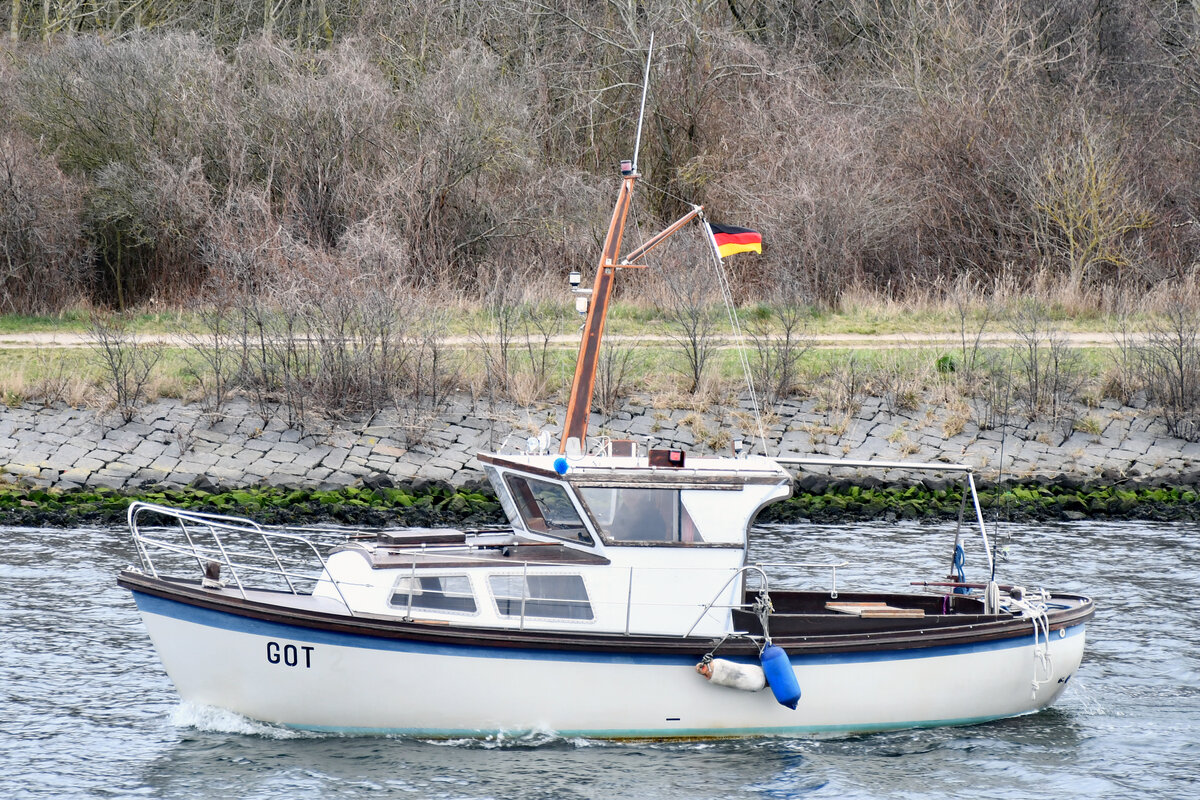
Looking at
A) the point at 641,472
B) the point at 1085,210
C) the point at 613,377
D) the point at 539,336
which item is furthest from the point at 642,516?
the point at 1085,210

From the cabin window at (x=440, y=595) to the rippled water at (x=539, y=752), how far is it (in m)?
1.24

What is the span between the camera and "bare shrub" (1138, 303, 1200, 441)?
26.7 metres

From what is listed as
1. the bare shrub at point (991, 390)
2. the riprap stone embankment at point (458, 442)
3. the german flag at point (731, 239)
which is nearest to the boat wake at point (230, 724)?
the german flag at point (731, 239)

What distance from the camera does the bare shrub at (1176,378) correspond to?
2667 centimetres

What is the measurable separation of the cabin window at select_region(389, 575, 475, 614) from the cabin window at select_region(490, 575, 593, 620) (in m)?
0.26

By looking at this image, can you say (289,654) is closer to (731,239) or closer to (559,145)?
(731,239)

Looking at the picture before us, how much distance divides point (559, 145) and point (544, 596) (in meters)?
31.4

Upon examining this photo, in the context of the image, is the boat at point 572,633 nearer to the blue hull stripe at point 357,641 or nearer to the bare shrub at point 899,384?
the blue hull stripe at point 357,641

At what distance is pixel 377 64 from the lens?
131ft

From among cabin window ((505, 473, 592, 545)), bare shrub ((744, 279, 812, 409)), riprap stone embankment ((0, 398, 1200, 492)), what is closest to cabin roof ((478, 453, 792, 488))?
cabin window ((505, 473, 592, 545))

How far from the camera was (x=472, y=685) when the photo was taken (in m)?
12.2

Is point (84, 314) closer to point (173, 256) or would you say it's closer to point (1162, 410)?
point (173, 256)

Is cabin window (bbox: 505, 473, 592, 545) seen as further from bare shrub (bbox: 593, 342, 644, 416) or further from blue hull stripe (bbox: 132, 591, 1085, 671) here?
bare shrub (bbox: 593, 342, 644, 416)

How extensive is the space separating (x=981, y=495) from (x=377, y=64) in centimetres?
2351
